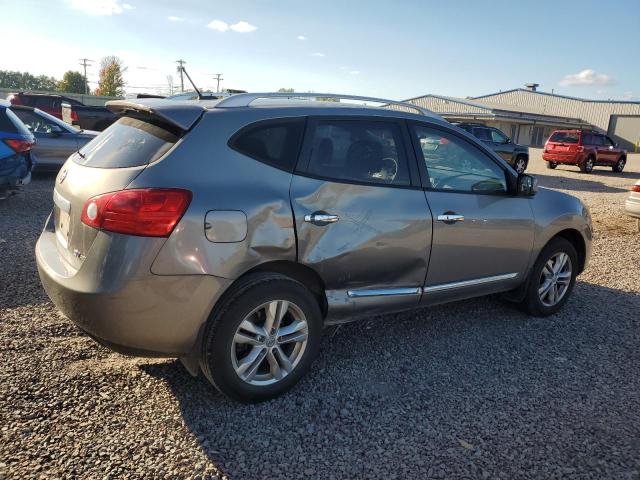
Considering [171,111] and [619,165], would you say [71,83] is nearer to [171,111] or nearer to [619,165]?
[619,165]

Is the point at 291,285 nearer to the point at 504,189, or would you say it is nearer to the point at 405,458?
the point at 405,458

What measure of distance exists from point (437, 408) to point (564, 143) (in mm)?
20511

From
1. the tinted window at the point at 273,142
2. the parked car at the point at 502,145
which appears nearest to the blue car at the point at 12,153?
the tinted window at the point at 273,142

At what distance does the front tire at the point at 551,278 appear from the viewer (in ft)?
14.4

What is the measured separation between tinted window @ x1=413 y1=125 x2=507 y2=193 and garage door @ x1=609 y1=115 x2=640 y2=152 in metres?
55.9

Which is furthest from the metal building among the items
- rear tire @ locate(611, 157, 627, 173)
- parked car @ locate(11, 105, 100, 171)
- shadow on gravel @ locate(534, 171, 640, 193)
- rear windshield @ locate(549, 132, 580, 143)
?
parked car @ locate(11, 105, 100, 171)

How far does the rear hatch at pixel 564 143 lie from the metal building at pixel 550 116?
2475 centimetres

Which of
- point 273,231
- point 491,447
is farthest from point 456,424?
point 273,231

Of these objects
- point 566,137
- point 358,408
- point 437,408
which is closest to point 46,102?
point 358,408

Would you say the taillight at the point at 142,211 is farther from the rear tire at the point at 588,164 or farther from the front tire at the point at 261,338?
the rear tire at the point at 588,164

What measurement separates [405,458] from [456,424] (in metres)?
0.47

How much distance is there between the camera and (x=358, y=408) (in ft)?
9.73

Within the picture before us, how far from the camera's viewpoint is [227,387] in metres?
2.79

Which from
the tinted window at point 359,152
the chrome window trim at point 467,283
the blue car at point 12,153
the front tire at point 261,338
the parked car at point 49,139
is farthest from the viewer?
the parked car at point 49,139
